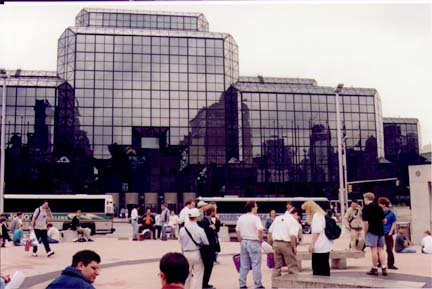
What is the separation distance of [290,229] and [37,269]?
21.6ft

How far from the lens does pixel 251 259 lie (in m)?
8.64

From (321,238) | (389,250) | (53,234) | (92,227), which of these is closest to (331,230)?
(321,238)

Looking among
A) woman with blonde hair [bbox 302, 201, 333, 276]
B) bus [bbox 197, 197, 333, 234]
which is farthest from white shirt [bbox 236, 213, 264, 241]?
bus [bbox 197, 197, 333, 234]

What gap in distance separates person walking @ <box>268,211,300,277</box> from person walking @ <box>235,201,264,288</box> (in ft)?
1.93

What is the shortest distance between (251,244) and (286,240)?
787 millimetres

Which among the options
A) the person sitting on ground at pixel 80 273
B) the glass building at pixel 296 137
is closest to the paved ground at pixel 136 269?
the person sitting on ground at pixel 80 273

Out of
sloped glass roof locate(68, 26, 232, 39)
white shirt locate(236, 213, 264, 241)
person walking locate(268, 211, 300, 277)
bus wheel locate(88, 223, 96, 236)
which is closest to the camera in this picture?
white shirt locate(236, 213, 264, 241)

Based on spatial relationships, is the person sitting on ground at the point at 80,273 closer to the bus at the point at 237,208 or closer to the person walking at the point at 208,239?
the person walking at the point at 208,239

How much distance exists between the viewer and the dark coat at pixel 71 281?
396cm

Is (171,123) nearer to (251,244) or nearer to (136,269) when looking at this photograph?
(136,269)

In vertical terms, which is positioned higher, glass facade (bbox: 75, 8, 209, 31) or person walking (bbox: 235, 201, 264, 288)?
glass facade (bbox: 75, 8, 209, 31)

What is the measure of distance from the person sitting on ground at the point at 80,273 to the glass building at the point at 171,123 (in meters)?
51.2

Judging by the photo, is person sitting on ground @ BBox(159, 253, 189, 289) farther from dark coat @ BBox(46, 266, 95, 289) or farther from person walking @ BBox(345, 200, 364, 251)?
person walking @ BBox(345, 200, 364, 251)

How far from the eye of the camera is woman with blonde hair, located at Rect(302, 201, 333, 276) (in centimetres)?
841
